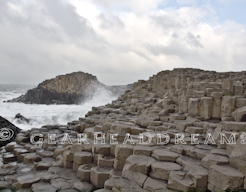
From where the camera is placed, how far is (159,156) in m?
4.80

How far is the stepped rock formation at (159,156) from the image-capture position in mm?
3998

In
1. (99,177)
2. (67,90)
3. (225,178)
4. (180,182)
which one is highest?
(67,90)

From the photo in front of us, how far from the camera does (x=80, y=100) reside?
1585 inches

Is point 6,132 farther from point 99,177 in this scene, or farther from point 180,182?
point 180,182

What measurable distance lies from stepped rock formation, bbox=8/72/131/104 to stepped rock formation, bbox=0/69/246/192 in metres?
31.7

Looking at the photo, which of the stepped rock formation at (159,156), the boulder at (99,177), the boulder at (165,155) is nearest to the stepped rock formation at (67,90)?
the stepped rock formation at (159,156)

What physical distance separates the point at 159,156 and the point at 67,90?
38968 millimetres

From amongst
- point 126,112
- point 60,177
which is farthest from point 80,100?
point 60,177

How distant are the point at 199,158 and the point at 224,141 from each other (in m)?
0.74

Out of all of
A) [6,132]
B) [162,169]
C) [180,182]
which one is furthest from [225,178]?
[6,132]

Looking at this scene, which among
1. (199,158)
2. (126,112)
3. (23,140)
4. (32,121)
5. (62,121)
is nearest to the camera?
(199,158)

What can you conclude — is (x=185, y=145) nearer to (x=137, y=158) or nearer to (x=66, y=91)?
(x=137, y=158)

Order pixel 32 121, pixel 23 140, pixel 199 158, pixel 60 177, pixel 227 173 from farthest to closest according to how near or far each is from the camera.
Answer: pixel 32 121 < pixel 23 140 < pixel 60 177 < pixel 199 158 < pixel 227 173

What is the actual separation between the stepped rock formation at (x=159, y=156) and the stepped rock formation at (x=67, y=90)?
3167 cm
